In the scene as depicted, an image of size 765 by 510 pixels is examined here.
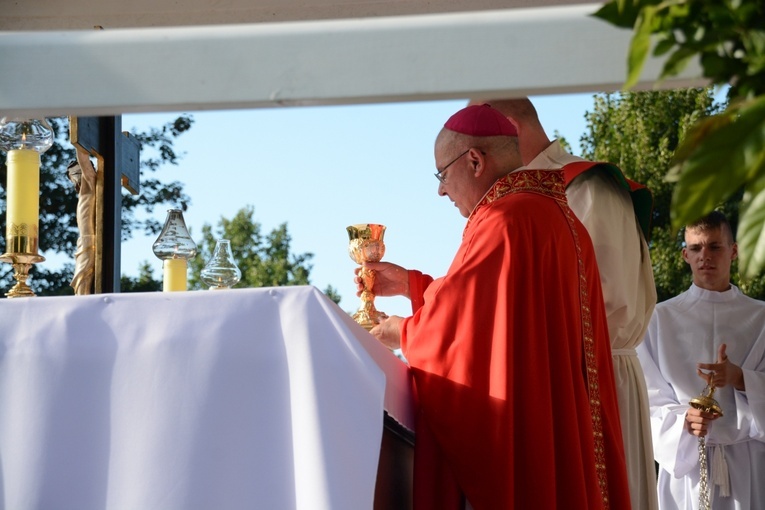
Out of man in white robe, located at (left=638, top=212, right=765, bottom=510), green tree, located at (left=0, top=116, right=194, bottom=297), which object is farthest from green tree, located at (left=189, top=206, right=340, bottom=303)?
man in white robe, located at (left=638, top=212, right=765, bottom=510)

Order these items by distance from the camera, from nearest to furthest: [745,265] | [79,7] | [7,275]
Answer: [745,265]
[79,7]
[7,275]

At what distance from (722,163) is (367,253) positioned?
8.81 ft

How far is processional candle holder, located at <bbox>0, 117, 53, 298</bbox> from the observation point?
3.15 meters

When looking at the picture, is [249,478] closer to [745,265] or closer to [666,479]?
[745,265]

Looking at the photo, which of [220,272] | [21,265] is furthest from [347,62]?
[220,272]

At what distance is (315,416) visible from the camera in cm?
229

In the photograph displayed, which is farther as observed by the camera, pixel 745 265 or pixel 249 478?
pixel 249 478

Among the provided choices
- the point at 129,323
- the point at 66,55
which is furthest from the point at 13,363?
the point at 66,55

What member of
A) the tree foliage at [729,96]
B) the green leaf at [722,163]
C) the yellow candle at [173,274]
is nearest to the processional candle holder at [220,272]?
the yellow candle at [173,274]

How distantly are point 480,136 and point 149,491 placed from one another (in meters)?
1.73

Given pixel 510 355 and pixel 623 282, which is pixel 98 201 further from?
pixel 623 282

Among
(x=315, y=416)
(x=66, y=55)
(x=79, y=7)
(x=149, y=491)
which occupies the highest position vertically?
(x=79, y=7)

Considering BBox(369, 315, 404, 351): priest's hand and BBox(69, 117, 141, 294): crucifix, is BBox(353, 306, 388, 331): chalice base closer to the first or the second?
BBox(369, 315, 404, 351): priest's hand

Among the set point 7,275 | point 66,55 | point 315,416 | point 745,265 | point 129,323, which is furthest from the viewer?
point 7,275
